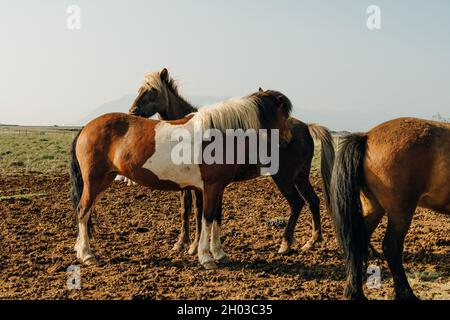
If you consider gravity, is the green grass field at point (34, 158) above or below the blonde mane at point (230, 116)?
below

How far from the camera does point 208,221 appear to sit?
568cm

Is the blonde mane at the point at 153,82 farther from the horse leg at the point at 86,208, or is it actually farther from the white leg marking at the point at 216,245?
the white leg marking at the point at 216,245

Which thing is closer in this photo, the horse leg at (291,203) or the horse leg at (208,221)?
the horse leg at (208,221)

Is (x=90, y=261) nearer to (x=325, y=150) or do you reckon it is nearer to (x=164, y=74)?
(x=164, y=74)

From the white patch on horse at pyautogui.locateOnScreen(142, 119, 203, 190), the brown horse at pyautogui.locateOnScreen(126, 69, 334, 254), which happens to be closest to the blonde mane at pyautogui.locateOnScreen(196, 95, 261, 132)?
the white patch on horse at pyautogui.locateOnScreen(142, 119, 203, 190)

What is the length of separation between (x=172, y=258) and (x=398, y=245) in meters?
3.06

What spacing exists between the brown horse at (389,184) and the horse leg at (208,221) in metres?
1.69

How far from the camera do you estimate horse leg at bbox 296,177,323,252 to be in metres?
6.47

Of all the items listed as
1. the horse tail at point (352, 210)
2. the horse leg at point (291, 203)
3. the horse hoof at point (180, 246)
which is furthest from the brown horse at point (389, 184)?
the horse hoof at point (180, 246)

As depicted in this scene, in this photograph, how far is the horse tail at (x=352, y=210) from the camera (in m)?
4.36

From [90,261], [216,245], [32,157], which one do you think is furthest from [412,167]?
[32,157]

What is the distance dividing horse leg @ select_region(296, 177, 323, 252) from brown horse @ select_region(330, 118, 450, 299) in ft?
6.62
